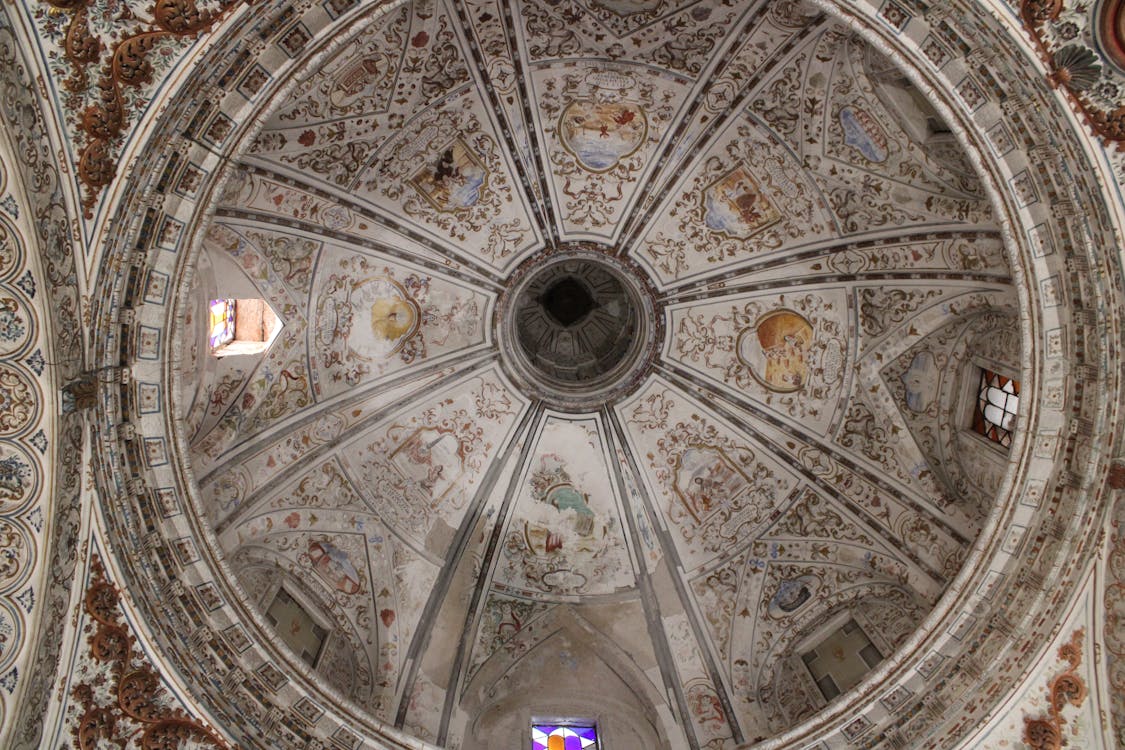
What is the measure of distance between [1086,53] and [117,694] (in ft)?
39.7

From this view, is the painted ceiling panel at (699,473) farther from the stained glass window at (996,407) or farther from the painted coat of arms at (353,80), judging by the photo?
the painted coat of arms at (353,80)

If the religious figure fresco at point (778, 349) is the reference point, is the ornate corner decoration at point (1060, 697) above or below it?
below

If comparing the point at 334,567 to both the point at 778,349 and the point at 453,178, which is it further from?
the point at 778,349

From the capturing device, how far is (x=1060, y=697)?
10867 mm

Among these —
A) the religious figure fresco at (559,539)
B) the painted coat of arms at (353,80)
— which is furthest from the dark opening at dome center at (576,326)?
the painted coat of arms at (353,80)

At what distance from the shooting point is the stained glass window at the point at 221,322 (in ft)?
45.7

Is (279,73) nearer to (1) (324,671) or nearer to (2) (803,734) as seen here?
(1) (324,671)

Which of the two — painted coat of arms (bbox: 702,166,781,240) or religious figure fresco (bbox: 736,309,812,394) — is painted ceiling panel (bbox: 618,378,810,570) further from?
painted coat of arms (bbox: 702,166,781,240)

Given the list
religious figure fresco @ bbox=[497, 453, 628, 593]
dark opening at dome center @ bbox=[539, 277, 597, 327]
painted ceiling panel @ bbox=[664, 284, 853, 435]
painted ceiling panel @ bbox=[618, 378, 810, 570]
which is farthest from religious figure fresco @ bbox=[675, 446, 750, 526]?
dark opening at dome center @ bbox=[539, 277, 597, 327]

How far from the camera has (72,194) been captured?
30.9 feet

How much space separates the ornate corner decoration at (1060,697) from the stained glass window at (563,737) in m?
6.31

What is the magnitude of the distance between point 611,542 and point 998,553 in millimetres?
6731

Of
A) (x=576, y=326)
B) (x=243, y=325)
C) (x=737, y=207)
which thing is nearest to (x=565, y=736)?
(x=576, y=326)

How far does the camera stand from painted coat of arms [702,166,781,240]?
51.0ft
